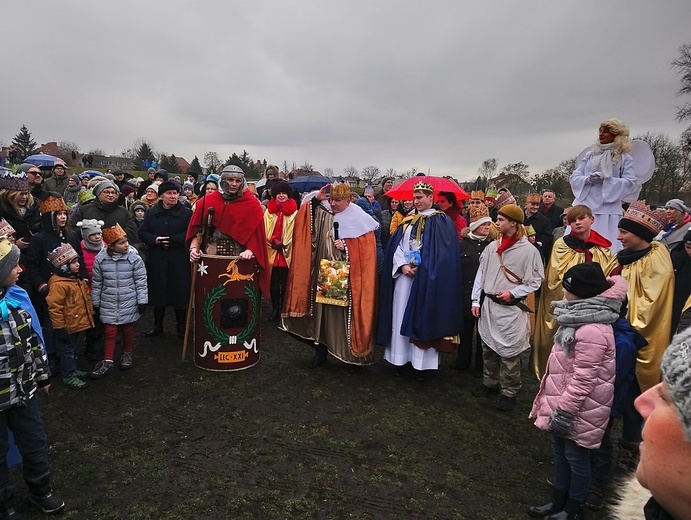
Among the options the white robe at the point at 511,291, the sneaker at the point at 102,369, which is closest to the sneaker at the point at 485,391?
the white robe at the point at 511,291

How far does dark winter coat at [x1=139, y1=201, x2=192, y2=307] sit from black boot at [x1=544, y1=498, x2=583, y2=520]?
15.2 feet

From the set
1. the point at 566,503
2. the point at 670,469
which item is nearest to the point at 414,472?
the point at 566,503

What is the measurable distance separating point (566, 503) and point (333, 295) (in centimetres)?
280

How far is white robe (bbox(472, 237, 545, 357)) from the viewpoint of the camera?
3.91m

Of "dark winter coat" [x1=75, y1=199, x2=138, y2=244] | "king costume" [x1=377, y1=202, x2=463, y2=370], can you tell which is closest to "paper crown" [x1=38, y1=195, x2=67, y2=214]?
"dark winter coat" [x1=75, y1=199, x2=138, y2=244]

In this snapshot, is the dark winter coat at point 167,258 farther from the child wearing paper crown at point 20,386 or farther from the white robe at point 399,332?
the child wearing paper crown at point 20,386

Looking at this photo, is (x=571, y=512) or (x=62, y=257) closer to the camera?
(x=571, y=512)

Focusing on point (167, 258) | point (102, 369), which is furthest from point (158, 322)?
point (102, 369)

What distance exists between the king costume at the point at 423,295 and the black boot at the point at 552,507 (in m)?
1.88

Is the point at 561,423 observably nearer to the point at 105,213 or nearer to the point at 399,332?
the point at 399,332

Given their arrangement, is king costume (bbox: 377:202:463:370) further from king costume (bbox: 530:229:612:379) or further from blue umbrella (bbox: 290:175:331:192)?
blue umbrella (bbox: 290:175:331:192)

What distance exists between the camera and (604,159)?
494cm

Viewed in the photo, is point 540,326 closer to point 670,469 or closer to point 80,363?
point 670,469

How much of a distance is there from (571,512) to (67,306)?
446 centimetres
